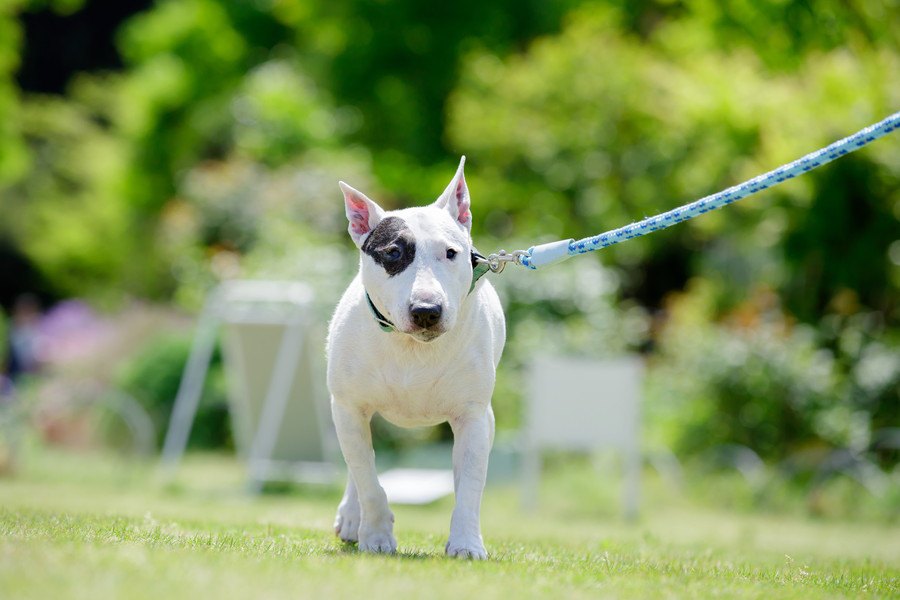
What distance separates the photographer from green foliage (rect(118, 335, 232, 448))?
1833cm

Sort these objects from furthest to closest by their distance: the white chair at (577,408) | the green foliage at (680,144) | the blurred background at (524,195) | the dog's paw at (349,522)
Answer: the green foliage at (680,144)
the blurred background at (524,195)
the white chair at (577,408)
the dog's paw at (349,522)

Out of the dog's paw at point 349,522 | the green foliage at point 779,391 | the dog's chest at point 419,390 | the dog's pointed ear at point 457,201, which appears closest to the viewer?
the dog's chest at point 419,390

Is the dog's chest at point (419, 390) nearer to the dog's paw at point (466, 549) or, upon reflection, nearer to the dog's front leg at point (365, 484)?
the dog's front leg at point (365, 484)

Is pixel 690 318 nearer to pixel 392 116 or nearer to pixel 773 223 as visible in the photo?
pixel 773 223

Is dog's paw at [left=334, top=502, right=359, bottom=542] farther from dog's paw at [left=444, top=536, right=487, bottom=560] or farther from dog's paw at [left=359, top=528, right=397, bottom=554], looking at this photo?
dog's paw at [left=444, top=536, right=487, bottom=560]

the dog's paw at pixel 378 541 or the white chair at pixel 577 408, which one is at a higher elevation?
the white chair at pixel 577 408

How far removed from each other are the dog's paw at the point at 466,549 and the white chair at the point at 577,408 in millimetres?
7793

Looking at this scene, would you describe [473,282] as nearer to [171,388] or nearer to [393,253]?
[393,253]

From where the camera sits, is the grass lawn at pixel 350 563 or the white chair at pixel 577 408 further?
the white chair at pixel 577 408

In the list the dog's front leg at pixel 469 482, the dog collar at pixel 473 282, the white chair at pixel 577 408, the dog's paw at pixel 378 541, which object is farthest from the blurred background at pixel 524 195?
the dog's paw at pixel 378 541

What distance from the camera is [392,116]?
30.8 m

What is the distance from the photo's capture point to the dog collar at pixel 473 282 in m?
5.68

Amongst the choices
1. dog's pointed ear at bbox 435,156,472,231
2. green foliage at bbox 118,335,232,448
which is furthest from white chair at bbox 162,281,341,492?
dog's pointed ear at bbox 435,156,472,231

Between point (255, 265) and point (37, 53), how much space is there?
31305mm
